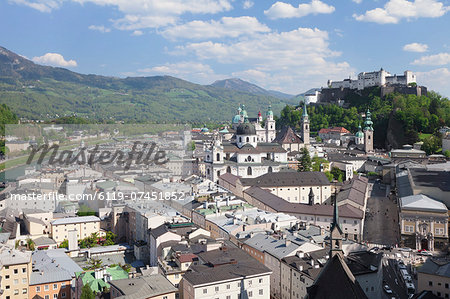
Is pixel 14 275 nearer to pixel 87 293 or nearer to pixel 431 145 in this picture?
pixel 87 293

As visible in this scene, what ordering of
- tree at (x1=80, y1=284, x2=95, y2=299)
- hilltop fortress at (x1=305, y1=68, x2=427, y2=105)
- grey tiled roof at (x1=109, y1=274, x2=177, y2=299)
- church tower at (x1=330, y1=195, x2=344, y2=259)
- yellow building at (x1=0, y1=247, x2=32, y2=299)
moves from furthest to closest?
hilltop fortress at (x1=305, y1=68, x2=427, y2=105) → yellow building at (x1=0, y1=247, x2=32, y2=299) → tree at (x1=80, y1=284, x2=95, y2=299) → grey tiled roof at (x1=109, y1=274, x2=177, y2=299) → church tower at (x1=330, y1=195, x2=344, y2=259)

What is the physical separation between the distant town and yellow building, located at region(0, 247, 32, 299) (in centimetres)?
5

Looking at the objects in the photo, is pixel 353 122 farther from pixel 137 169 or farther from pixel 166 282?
pixel 166 282

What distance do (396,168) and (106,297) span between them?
134 ft

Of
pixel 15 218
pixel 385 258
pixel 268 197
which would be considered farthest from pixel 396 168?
pixel 15 218

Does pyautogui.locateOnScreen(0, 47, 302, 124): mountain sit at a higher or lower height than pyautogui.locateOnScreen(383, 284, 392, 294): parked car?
higher

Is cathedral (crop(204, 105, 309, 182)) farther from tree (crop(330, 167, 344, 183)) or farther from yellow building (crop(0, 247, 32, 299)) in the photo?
yellow building (crop(0, 247, 32, 299))

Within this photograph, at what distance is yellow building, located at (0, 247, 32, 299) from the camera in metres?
21.2

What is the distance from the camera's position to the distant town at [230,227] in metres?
19.5

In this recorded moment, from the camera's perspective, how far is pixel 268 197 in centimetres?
3697

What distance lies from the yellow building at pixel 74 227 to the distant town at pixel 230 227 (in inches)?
2.8

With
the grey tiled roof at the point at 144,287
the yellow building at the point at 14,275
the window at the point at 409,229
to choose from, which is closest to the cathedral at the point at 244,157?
the window at the point at 409,229

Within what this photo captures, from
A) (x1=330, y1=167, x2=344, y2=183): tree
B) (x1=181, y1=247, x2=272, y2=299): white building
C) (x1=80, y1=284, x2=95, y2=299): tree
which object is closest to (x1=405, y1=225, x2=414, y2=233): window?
(x1=181, y1=247, x2=272, y2=299): white building

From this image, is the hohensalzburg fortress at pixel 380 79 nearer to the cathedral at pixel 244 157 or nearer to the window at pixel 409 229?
the cathedral at pixel 244 157
